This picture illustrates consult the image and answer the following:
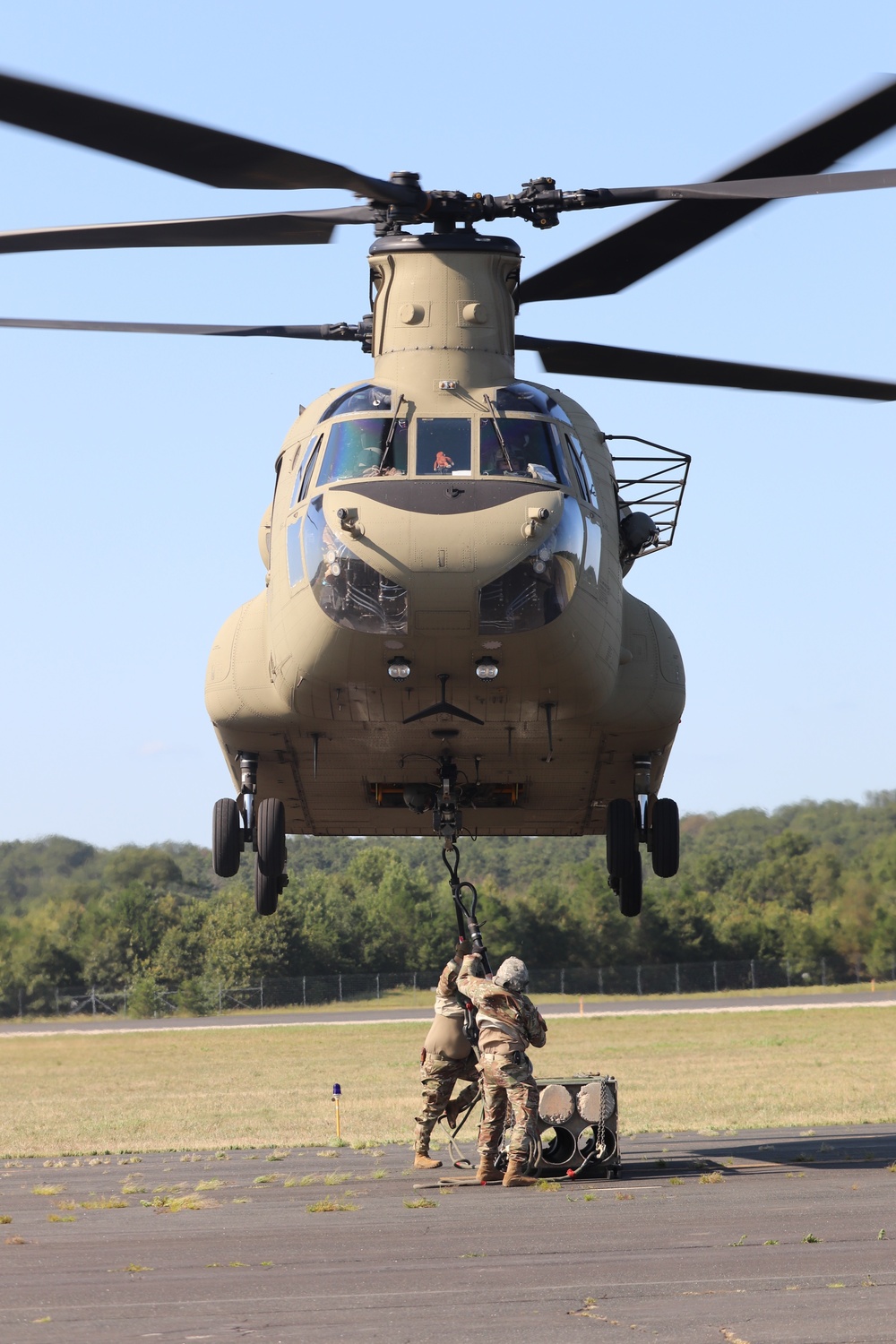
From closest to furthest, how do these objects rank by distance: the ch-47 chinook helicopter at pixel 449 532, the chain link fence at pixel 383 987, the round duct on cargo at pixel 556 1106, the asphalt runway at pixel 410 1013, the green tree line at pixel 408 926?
the ch-47 chinook helicopter at pixel 449 532 < the round duct on cargo at pixel 556 1106 < the asphalt runway at pixel 410 1013 < the chain link fence at pixel 383 987 < the green tree line at pixel 408 926

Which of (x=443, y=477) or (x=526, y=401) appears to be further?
(x=526, y=401)

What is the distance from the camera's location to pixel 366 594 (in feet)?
39.2

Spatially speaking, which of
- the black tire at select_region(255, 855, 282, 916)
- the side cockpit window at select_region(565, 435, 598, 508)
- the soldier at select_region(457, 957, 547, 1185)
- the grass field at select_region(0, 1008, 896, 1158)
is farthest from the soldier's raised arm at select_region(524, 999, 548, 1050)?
the grass field at select_region(0, 1008, 896, 1158)

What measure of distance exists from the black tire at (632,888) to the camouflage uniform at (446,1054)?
2261 millimetres

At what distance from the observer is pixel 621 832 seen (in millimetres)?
15523

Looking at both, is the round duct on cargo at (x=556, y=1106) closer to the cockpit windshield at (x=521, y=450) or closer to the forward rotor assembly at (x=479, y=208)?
the cockpit windshield at (x=521, y=450)

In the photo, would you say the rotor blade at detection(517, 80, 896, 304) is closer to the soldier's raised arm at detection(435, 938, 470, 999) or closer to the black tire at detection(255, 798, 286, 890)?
the black tire at detection(255, 798, 286, 890)

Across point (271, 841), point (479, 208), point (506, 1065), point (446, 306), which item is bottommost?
point (506, 1065)

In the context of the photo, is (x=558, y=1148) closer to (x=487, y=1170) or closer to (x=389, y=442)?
(x=487, y=1170)

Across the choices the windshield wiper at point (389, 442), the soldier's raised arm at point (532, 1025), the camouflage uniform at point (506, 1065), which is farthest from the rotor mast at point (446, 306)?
the soldier's raised arm at point (532, 1025)

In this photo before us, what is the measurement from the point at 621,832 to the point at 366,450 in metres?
4.96

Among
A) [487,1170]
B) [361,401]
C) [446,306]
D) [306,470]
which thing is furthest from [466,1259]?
[446,306]

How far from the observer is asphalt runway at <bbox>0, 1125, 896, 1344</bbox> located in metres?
7.40

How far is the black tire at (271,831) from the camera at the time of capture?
1520 cm
